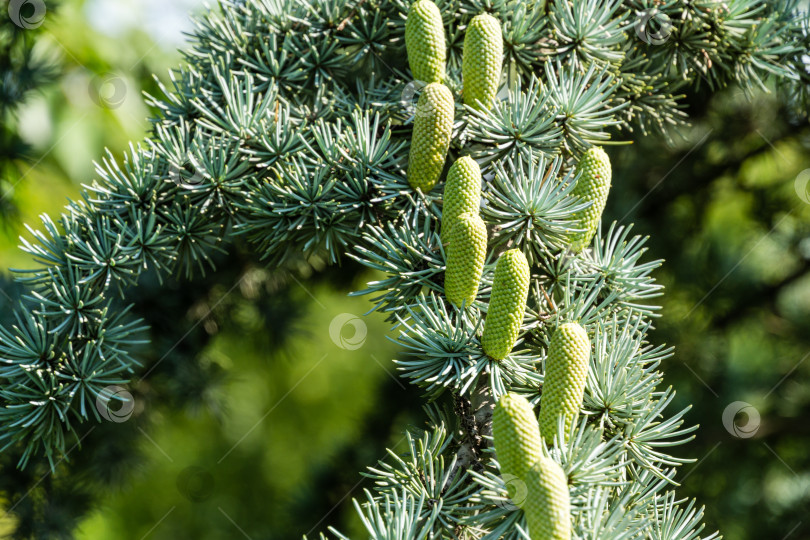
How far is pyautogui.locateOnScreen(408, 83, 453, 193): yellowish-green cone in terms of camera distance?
24.5 inches

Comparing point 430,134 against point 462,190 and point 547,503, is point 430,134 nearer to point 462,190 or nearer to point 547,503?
point 462,190

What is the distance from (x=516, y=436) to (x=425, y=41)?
415mm

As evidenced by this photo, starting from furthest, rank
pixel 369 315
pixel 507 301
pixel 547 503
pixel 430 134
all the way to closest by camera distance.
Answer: pixel 369 315 < pixel 430 134 < pixel 507 301 < pixel 547 503

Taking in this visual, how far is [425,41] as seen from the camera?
2.21 feet

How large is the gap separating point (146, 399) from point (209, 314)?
0.61 ft

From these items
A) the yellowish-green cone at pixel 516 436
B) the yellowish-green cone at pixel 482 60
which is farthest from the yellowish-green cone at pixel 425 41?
the yellowish-green cone at pixel 516 436

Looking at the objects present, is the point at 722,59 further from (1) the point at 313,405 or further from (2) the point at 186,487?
(1) the point at 313,405

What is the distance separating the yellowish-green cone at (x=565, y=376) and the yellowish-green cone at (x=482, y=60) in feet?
0.85

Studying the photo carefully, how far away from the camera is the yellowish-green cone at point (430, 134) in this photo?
2.04 ft

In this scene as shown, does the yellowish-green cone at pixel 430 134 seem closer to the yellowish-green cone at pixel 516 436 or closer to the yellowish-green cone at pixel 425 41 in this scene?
the yellowish-green cone at pixel 425 41

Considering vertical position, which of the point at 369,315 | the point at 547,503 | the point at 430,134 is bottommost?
the point at 547,503

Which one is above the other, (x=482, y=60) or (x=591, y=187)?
(x=482, y=60)

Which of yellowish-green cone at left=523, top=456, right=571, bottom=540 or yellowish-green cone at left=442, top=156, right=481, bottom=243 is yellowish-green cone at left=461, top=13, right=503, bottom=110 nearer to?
yellowish-green cone at left=442, top=156, right=481, bottom=243

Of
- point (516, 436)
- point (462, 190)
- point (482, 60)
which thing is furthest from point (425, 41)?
point (516, 436)
